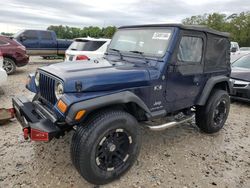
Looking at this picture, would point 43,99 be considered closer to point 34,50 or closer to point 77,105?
point 77,105

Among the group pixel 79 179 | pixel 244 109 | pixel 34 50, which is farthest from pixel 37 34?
pixel 79 179

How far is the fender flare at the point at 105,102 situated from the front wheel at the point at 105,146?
166mm

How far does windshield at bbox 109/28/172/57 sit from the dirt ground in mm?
1574

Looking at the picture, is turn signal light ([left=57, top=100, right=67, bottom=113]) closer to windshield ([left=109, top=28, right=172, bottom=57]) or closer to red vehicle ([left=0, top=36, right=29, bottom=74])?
windshield ([left=109, top=28, right=172, bottom=57])

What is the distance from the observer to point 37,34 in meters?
14.6

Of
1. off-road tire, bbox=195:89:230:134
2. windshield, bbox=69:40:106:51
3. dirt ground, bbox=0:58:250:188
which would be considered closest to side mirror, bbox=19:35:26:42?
windshield, bbox=69:40:106:51

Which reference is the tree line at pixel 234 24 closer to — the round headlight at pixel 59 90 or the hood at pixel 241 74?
the hood at pixel 241 74

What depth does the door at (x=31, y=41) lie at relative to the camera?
557 inches

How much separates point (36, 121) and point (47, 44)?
1287 centimetres

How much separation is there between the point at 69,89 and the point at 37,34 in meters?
13.1

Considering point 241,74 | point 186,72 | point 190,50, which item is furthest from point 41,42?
A: point 186,72

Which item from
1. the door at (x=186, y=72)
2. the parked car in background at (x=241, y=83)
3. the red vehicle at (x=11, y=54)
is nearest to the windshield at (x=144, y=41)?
the door at (x=186, y=72)

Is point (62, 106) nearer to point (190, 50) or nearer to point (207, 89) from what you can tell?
point (190, 50)

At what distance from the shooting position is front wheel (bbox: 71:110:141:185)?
2838 mm
